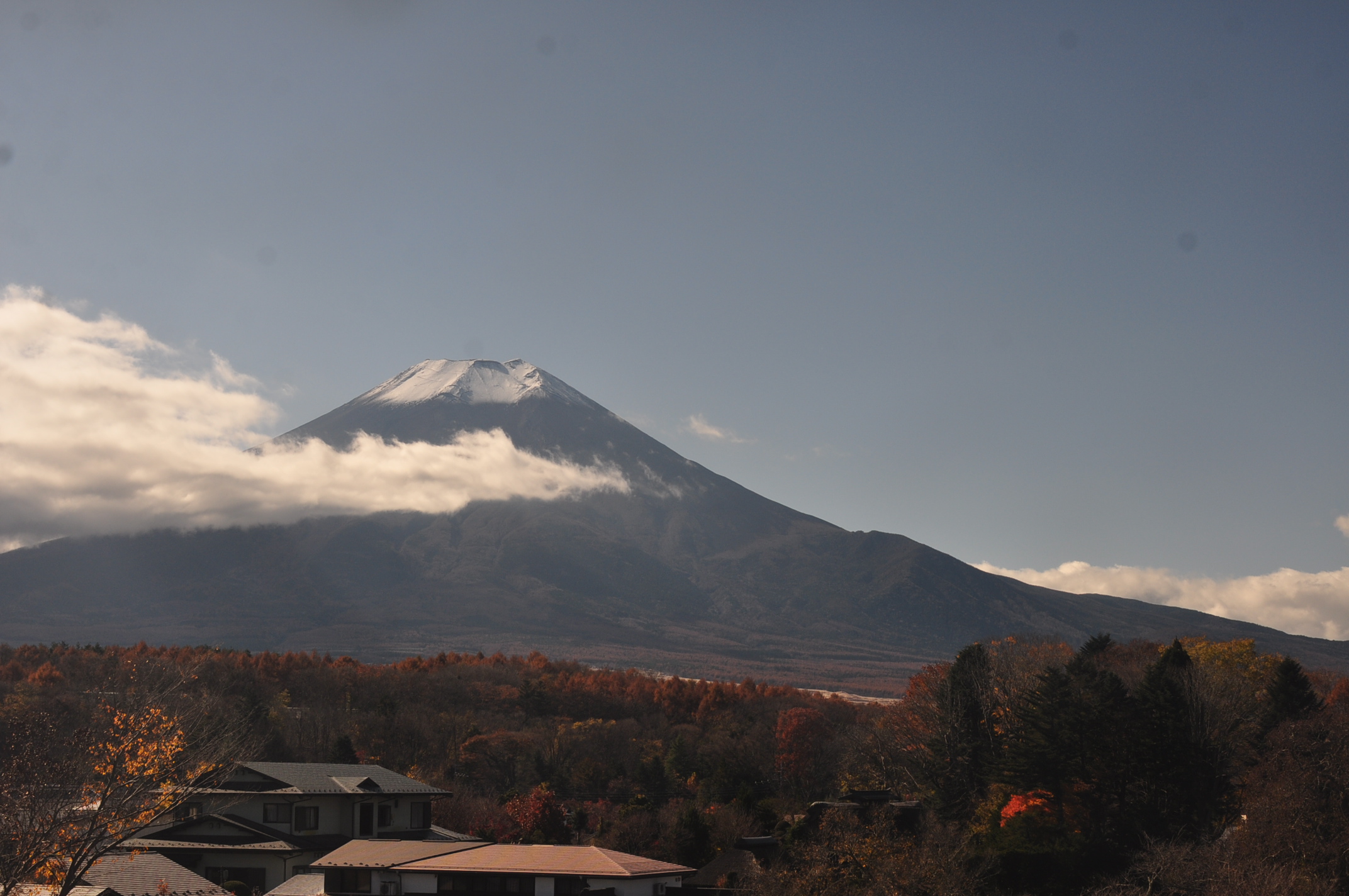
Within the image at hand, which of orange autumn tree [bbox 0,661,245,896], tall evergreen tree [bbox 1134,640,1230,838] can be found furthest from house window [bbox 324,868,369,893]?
tall evergreen tree [bbox 1134,640,1230,838]

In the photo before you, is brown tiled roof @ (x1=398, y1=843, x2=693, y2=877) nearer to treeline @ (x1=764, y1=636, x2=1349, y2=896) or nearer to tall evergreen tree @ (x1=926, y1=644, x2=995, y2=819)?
treeline @ (x1=764, y1=636, x2=1349, y2=896)

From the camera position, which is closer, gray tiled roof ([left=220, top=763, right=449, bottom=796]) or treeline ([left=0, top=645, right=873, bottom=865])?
gray tiled roof ([left=220, top=763, right=449, bottom=796])

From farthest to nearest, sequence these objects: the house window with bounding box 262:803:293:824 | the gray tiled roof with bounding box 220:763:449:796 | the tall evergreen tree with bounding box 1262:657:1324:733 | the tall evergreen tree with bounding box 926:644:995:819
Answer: the tall evergreen tree with bounding box 926:644:995:819 < the gray tiled roof with bounding box 220:763:449:796 < the tall evergreen tree with bounding box 1262:657:1324:733 < the house window with bounding box 262:803:293:824

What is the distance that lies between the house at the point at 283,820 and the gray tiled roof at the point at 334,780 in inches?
2.3

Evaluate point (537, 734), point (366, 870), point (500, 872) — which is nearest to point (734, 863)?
point (500, 872)

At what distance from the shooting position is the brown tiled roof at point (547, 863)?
1406 inches

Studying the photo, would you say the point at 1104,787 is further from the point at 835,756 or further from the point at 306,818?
the point at 835,756

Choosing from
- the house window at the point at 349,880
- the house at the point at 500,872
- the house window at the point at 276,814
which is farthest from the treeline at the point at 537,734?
the house at the point at 500,872

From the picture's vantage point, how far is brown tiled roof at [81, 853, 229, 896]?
30.5m

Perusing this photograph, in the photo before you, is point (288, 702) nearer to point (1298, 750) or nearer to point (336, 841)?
point (336, 841)

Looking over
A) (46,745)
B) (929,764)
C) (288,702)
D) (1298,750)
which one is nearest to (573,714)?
(288,702)

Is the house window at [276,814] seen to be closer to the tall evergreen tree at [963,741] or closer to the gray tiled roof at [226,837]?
the gray tiled roof at [226,837]

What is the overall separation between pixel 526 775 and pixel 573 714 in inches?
1163

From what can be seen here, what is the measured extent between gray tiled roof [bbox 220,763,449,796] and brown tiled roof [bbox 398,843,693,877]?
35.5 ft
